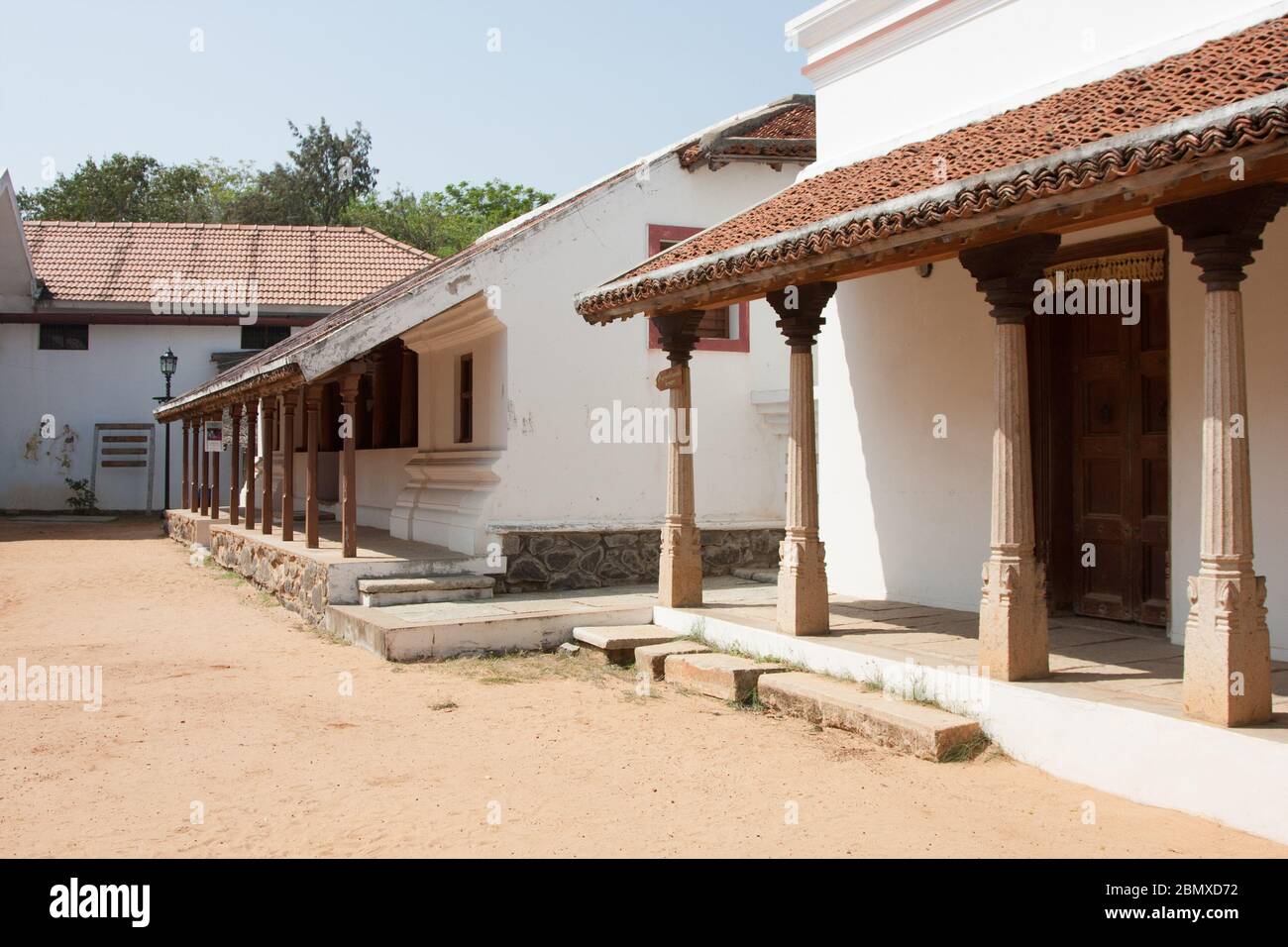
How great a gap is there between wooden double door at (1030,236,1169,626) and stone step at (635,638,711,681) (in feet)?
8.68

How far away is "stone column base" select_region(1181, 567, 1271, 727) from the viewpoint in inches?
201

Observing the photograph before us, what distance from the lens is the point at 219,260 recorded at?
88.2 feet

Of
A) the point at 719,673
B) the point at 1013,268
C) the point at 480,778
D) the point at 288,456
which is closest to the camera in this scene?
the point at 480,778

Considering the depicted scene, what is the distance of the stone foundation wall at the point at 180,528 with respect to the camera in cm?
1936

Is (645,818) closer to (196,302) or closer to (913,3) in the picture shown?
(913,3)

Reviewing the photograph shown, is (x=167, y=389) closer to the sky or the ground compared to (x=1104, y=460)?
closer to the sky

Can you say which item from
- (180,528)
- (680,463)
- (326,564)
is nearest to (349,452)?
(326,564)

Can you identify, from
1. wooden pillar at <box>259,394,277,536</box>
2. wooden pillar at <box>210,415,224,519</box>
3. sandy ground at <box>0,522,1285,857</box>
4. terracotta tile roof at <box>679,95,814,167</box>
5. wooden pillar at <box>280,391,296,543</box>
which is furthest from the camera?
wooden pillar at <box>210,415,224,519</box>

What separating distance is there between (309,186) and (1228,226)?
157 feet

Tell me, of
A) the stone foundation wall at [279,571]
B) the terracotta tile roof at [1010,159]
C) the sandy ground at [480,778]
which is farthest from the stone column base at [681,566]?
the stone foundation wall at [279,571]

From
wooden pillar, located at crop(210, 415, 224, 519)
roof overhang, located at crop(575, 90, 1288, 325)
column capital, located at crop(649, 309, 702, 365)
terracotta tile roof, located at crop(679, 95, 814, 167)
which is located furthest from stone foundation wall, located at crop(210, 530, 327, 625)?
terracotta tile roof, located at crop(679, 95, 814, 167)

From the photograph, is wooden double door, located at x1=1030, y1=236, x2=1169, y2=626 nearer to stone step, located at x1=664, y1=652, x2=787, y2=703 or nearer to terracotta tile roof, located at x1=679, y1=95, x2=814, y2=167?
stone step, located at x1=664, y1=652, x2=787, y2=703

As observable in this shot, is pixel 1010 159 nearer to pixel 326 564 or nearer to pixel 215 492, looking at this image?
pixel 326 564

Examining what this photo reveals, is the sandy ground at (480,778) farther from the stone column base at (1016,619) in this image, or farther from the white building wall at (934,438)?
the white building wall at (934,438)
